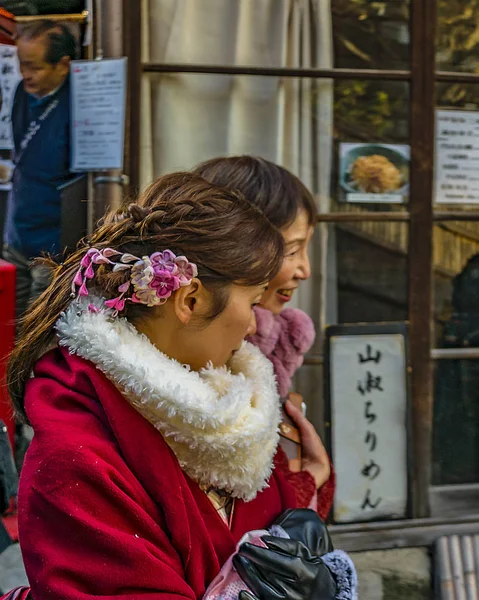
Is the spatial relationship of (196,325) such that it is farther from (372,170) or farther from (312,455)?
(372,170)

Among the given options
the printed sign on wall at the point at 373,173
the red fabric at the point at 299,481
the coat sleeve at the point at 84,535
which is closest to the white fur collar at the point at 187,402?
the coat sleeve at the point at 84,535

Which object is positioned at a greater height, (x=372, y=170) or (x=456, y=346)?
(x=372, y=170)

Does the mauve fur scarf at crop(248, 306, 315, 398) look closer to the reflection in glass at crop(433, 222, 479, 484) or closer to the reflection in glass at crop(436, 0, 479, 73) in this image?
the reflection in glass at crop(433, 222, 479, 484)

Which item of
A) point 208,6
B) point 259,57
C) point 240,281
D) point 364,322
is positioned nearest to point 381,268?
point 364,322

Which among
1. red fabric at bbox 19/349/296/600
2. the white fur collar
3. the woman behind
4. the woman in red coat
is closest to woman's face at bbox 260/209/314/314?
the woman behind

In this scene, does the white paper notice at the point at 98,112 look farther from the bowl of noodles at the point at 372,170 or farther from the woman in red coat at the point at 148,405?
the woman in red coat at the point at 148,405

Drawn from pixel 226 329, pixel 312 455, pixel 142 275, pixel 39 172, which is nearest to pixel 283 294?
pixel 312 455

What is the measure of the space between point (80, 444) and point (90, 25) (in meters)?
2.60

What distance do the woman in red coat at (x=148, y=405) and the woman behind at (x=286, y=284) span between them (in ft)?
1.43

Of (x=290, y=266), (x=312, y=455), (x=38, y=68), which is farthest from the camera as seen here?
(x=38, y=68)

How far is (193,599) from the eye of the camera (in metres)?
1.34

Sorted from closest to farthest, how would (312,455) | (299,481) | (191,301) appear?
(191,301) < (299,481) < (312,455)

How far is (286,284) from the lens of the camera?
2.24 m

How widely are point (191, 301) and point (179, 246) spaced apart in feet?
0.39
